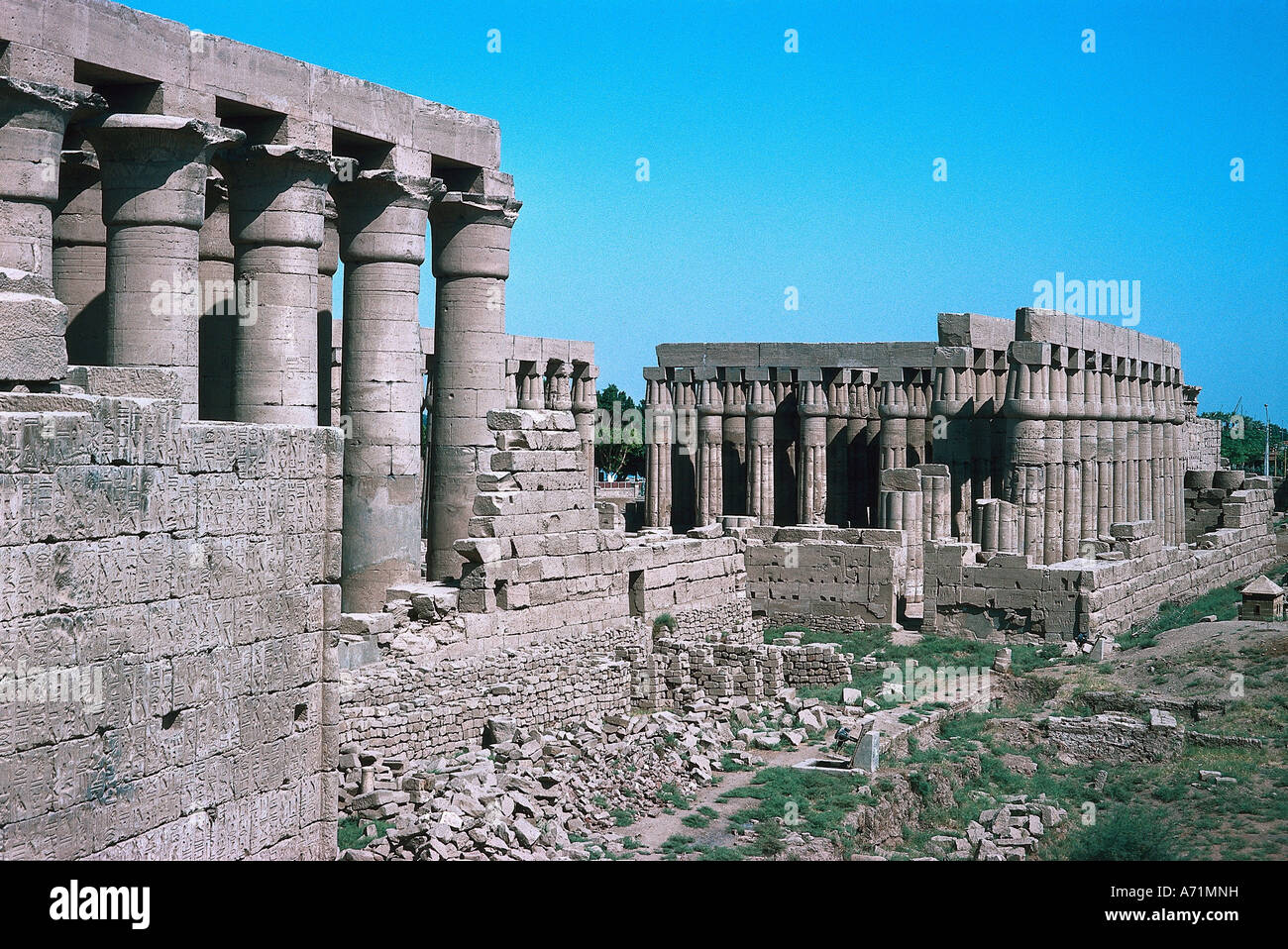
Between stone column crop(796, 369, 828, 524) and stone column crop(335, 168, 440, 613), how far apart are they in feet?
67.1

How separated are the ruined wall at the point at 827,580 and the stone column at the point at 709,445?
15.7 m

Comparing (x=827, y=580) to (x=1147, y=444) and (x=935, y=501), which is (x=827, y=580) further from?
(x=1147, y=444)

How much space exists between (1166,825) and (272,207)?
43.3ft

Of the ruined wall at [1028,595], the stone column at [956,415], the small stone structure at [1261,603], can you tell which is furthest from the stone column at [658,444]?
the small stone structure at [1261,603]

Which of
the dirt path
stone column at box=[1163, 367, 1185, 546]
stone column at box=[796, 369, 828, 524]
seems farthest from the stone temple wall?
stone column at box=[1163, 367, 1185, 546]

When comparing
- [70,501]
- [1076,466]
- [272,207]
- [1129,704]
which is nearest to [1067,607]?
[1129,704]

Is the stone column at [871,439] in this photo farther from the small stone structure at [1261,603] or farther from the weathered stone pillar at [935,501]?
the small stone structure at [1261,603]

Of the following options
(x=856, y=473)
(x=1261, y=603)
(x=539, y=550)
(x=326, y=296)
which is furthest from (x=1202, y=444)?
(x=539, y=550)

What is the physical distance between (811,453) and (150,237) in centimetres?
2547

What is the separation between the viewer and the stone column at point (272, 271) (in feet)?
66.9

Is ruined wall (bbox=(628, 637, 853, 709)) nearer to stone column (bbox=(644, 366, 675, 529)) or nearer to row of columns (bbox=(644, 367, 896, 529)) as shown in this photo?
row of columns (bbox=(644, 367, 896, 529))

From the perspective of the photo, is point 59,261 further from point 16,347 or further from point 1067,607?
point 1067,607

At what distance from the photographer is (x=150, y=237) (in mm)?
18406

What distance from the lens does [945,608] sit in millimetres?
26984
